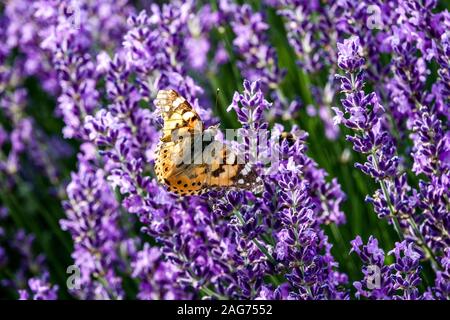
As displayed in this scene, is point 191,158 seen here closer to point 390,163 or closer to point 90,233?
point 390,163

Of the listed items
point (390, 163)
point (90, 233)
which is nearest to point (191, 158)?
point (390, 163)

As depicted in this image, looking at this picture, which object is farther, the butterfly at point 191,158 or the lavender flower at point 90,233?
the lavender flower at point 90,233

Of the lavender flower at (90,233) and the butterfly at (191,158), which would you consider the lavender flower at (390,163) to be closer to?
the butterfly at (191,158)

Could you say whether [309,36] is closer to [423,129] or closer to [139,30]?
[139,30]

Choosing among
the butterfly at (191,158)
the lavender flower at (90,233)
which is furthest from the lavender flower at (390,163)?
the lavender flower at (90,233)

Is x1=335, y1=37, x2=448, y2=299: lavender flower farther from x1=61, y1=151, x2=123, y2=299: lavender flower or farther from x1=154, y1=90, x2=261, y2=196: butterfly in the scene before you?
x1=61, y1=151, x2=123, y2=299: lavender flower

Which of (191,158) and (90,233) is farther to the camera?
(90,233)

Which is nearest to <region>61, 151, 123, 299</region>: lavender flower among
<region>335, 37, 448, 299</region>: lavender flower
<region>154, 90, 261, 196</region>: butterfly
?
<region>154, 90, 261, 196</region>: butterfly
